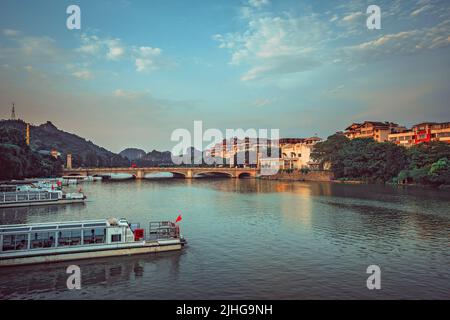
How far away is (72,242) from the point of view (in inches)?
968

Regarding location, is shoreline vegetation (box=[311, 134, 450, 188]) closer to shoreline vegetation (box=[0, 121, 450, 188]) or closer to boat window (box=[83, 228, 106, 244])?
shoreline vegetation (box=[0, 121, 450, 188])

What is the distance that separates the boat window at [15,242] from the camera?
23328mm

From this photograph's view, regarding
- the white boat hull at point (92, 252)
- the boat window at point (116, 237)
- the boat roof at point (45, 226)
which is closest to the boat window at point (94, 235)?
the boat roof at point (45, 226)

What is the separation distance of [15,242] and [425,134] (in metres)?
112

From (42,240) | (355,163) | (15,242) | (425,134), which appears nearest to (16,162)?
(15,242)

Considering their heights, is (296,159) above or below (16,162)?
above

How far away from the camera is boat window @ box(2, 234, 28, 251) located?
23.3 m

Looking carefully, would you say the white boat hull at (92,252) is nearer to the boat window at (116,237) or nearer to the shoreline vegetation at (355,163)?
the boat window at (116,237)

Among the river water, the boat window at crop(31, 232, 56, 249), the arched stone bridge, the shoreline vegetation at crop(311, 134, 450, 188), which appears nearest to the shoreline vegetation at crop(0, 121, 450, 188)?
the shoreline vegetation at crop(311, 134, 450, 188)

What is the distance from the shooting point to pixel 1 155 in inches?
2788

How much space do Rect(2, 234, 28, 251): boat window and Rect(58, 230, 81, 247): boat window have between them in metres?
2.11

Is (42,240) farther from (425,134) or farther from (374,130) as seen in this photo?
(374,130)
